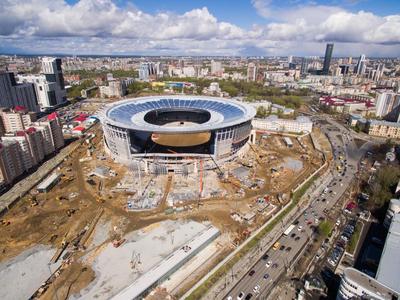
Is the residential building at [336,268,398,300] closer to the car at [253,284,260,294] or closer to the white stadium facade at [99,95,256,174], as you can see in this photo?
the car at [253,284,260,294]

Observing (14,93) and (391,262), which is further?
(14,93)

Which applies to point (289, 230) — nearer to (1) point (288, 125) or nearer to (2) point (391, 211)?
(2) point (391, 211)

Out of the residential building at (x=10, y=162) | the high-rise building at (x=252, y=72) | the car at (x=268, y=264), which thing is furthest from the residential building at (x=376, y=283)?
the high-rise building at (x=252, y=72)

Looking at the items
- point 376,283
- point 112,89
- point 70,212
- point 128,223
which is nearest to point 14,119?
point 70,212

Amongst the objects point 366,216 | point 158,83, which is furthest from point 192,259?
point 158,83

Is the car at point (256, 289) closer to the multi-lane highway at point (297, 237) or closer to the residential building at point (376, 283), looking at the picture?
the multi-lane highway at point (297, 237)

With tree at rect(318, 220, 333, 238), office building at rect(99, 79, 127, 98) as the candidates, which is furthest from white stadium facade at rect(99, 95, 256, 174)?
office building at rect(99, 79, 127, 98)

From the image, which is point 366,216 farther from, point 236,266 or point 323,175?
point 236,266
